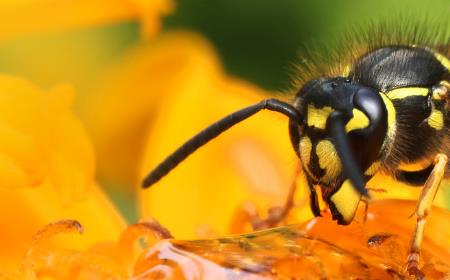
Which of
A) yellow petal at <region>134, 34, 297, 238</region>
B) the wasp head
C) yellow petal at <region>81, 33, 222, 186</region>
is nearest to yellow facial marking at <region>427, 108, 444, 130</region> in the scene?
the wasp head

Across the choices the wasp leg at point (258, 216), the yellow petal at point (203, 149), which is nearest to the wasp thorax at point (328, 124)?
the wasp leg at point (258, 216)

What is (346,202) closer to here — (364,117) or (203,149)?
(364,117)

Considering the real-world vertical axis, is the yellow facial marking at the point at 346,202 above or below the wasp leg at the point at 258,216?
above

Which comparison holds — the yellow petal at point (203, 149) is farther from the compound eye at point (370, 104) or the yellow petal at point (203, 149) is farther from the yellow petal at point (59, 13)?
the compound eye at point (370, 104)

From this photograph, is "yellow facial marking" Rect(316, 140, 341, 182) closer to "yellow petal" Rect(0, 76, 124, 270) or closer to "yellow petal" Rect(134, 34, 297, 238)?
"yellow petal" Rect(0, 76, 124, 270)

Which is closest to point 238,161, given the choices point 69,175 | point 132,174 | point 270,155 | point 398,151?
point 270,155

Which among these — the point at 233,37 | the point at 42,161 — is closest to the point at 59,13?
the point at 42,161
